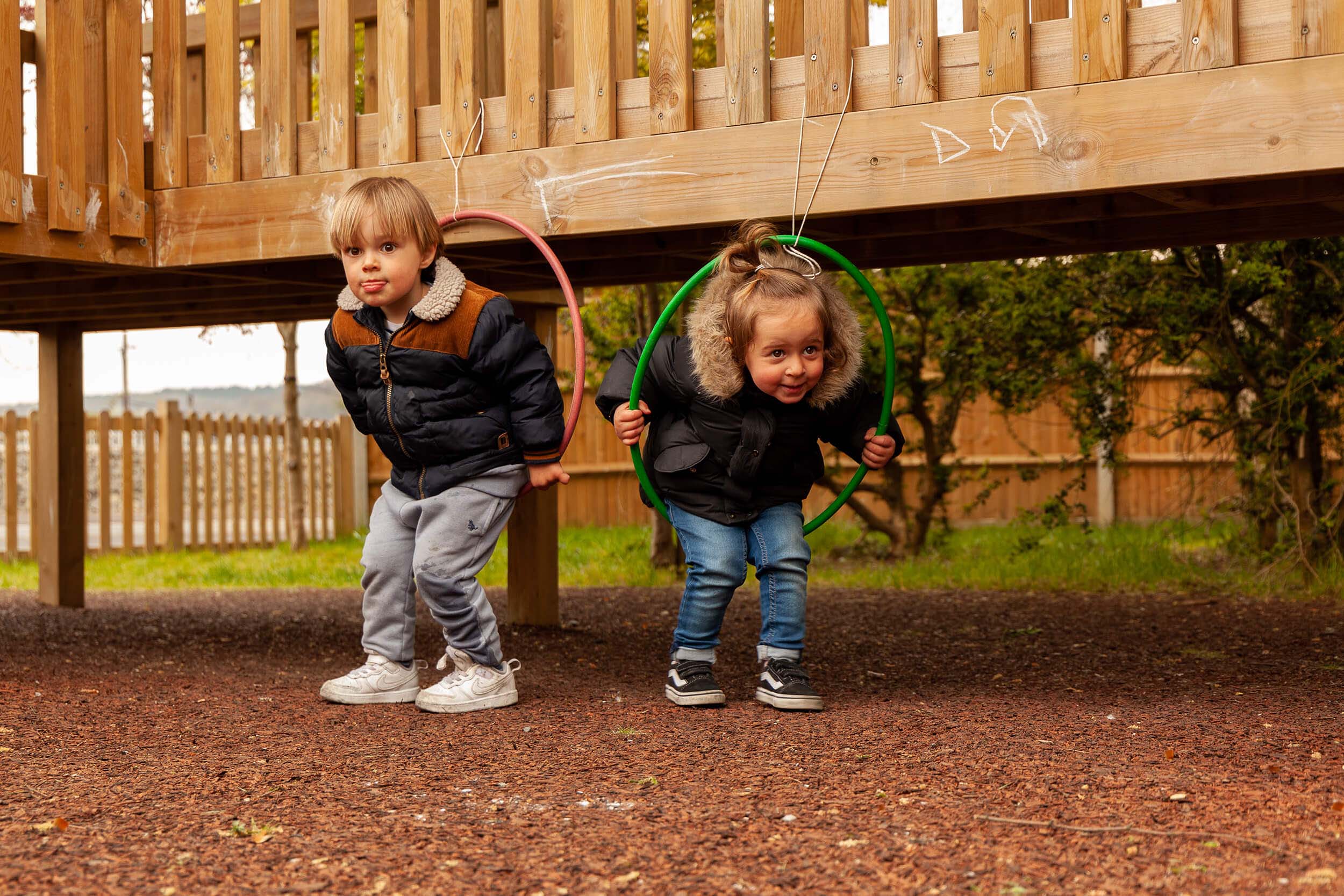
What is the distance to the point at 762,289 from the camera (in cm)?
394

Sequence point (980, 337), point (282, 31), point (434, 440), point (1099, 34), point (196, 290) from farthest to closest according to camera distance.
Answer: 1. point (980, 337)
2. point (196, 290)
3. point (282, 31)
4. point (434, 440)
5. point (1099, 34)

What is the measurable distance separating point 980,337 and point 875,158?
555 centimetres

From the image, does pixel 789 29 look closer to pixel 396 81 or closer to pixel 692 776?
pixel 396 81

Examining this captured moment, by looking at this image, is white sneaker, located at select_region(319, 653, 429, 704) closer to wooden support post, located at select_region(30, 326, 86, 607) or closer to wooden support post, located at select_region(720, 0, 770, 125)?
wooden support post, located at select_region(720, 0, 770, 125)

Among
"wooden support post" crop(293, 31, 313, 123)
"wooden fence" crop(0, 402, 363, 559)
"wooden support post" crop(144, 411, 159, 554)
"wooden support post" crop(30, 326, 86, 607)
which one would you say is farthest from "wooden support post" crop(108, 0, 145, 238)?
"wooden support post" crop(144, 411, 159, 554)

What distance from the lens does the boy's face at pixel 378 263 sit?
4.01 meters

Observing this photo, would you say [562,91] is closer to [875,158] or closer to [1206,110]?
[875,158]

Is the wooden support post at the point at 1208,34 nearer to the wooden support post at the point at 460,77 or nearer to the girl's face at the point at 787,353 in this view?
the girl's face at the point at 787,353

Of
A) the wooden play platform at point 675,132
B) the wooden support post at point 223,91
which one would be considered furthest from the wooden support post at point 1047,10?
the wooden support post at point 223,91

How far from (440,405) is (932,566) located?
237 inches

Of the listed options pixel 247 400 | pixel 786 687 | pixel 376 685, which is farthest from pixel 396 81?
pixel 247 400

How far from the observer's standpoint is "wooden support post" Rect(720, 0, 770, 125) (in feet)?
12.8

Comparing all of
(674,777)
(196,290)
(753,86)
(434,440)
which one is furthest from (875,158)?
(196,290)

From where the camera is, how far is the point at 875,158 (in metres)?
3.79
